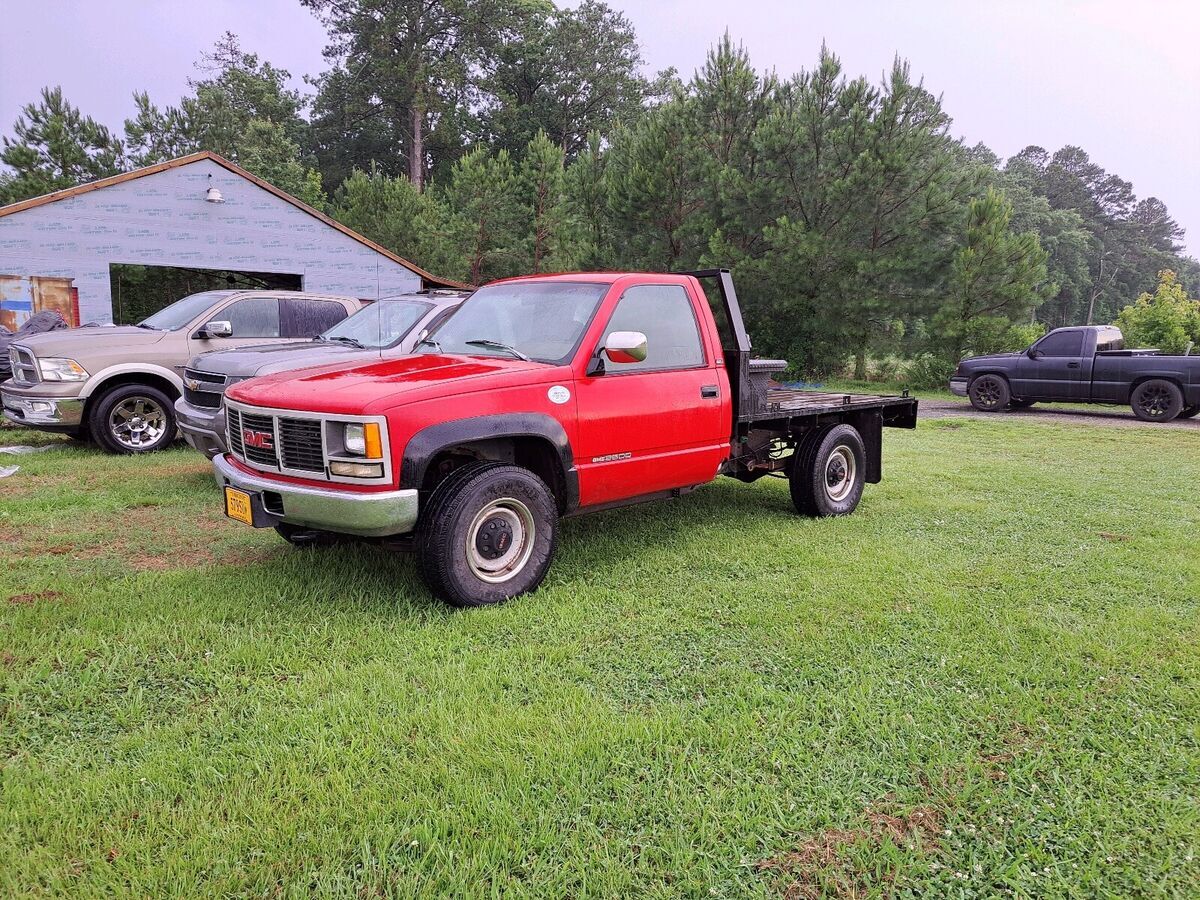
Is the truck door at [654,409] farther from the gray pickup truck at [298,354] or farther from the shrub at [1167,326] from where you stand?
the shrub at [1167,326]

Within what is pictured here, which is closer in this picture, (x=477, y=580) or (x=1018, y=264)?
(x=477, y=580)

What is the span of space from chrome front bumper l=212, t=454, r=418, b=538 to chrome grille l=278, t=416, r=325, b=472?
0.37 ft

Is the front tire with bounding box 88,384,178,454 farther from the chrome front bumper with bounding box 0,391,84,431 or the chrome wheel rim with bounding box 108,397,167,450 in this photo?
the chrome front bumper with bounding box 0,391,84,431

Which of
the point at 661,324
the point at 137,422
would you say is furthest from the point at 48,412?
the point at 661,324

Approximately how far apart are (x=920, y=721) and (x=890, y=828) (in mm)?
702

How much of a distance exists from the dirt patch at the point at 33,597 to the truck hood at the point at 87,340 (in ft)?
16.5

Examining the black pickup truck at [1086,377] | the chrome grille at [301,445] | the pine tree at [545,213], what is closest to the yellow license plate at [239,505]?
the chrome grille at [301,445]

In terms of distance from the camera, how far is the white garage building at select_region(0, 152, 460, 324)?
13.8m

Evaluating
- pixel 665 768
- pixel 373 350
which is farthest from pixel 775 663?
pixel 373 350

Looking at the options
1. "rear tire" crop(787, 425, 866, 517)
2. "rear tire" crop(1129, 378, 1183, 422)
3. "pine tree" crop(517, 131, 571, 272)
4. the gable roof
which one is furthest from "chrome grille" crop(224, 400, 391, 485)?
"pine tree" crop(517, 131, 571, 272)

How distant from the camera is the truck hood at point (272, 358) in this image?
658cm

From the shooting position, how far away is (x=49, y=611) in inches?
154

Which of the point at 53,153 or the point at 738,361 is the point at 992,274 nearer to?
the point at 738,361

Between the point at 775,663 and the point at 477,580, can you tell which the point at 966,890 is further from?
the point at 477,580
